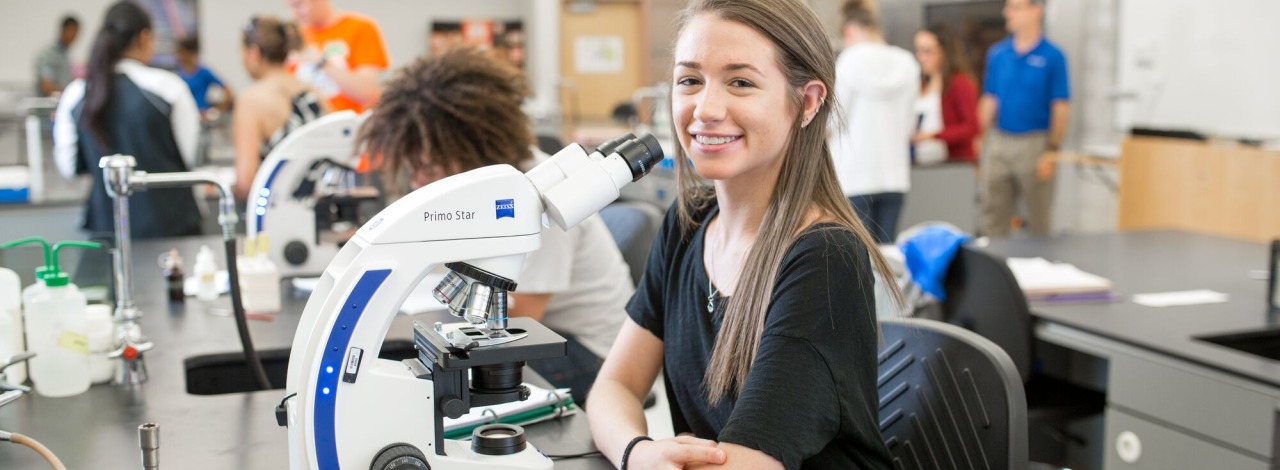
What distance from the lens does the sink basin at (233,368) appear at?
5.97 feet

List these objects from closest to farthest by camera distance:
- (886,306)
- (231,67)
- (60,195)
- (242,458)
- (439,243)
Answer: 1. (439,243)
2. (242,458)
3. (886,306)
4. (60,195)
5. (231,67)

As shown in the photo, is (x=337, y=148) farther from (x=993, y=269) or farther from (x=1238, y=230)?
(x=1238, y=230)

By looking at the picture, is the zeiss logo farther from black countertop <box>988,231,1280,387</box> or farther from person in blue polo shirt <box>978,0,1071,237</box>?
person in blue polo shirt <box>978,0,1071,237</box>

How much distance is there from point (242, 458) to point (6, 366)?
0.42m

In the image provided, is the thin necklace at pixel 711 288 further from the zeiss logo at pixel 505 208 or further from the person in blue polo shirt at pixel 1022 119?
the person in blue polo shirt at pixel 1022 119

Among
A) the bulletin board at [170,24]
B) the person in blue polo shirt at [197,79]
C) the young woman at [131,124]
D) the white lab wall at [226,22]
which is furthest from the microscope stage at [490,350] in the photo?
the bulletin board at [170,24]

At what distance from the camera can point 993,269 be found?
2.35 metres

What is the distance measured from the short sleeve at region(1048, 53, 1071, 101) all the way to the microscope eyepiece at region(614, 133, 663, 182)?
5028mm

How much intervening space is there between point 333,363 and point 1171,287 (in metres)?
2.18

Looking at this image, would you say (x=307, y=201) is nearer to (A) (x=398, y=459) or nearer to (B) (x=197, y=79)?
(A) (x=398, y=459)

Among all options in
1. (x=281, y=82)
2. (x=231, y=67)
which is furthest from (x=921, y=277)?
(x=231, y=67)

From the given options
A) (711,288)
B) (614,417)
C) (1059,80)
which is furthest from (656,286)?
(1059,80)

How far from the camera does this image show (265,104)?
143 inches

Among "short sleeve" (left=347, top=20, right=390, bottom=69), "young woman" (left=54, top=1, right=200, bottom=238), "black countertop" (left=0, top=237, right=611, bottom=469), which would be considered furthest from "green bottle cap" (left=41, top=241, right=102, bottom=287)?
"short sleeve" (left=347, top=20, right=390, bottom=69)
